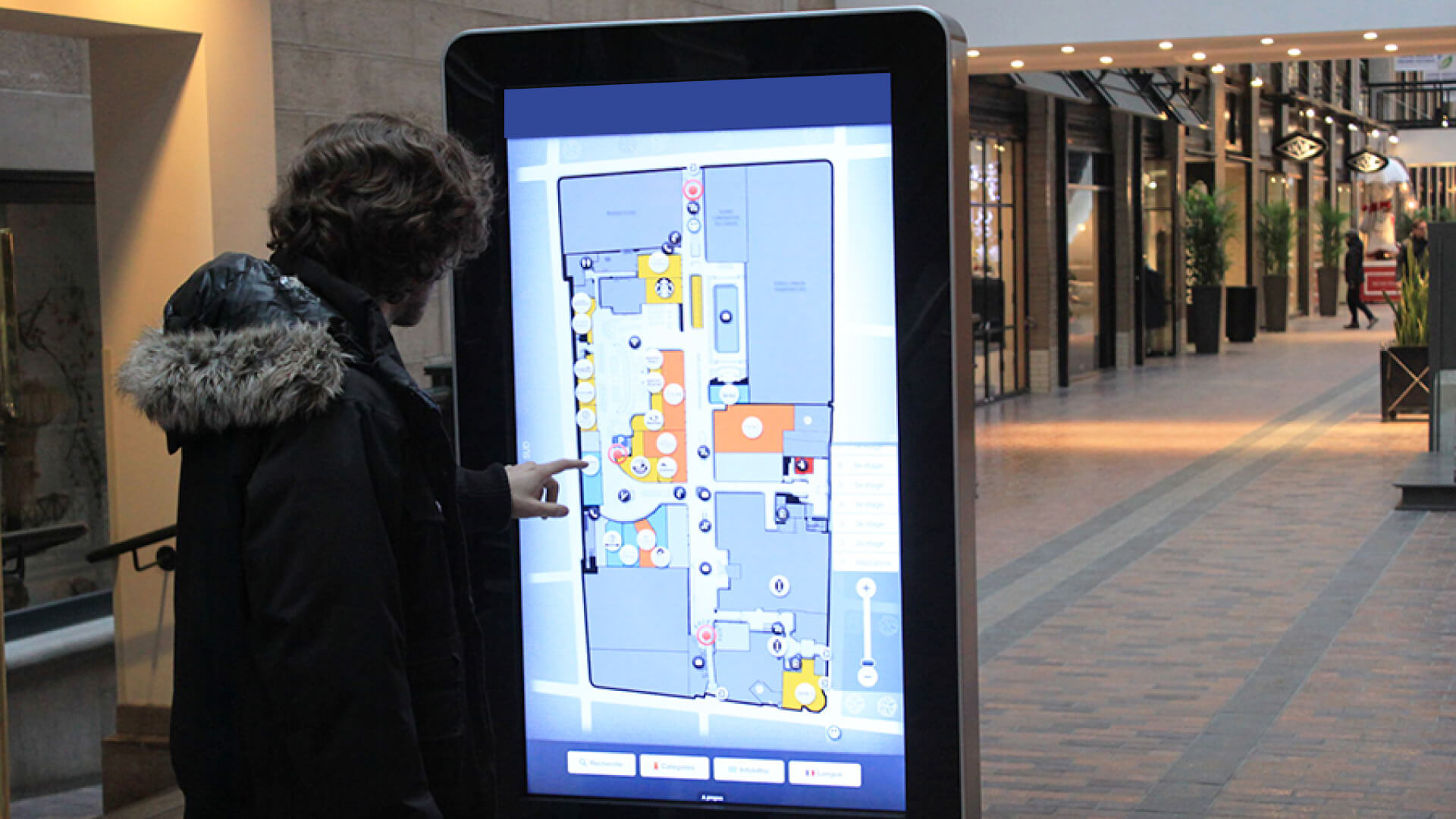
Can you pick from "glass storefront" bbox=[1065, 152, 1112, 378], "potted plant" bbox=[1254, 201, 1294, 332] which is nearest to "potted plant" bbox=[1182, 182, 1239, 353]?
"glass storefront" bbox=[1065, 152, 1112, 378]

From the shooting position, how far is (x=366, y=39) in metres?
6.99

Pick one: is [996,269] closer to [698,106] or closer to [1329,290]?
[698,106]

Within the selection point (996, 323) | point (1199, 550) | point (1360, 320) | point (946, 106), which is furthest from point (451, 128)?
point (1360, 320)

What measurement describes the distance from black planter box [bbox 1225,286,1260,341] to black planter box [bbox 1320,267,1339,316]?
30.2ft

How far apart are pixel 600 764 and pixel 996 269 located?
15954 millimetres

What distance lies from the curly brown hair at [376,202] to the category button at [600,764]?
1.07m

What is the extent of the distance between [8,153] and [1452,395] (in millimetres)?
10018

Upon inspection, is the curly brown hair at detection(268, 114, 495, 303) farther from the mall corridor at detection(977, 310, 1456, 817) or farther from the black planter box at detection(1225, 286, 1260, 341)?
the black planter box at detection(1225, 286, 1260, 341)

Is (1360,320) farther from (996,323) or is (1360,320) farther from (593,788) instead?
(593,788)

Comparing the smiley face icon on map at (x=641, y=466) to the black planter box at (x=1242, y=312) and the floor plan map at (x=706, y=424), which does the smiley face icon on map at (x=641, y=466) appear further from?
the black planter box at (x=1242, y=312)

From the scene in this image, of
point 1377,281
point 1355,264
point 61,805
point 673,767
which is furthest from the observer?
point 1377,281

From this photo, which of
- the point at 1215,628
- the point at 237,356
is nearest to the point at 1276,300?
the point at 1215,628

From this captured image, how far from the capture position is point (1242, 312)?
2830 cm

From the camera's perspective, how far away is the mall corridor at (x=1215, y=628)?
5121 millimetres
